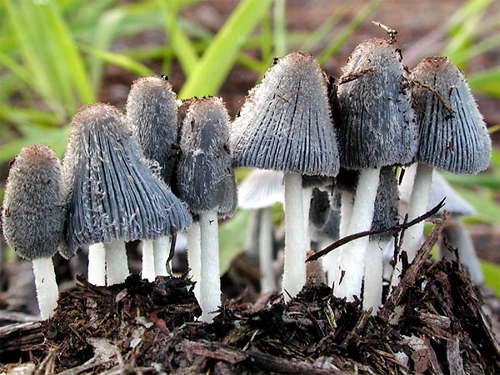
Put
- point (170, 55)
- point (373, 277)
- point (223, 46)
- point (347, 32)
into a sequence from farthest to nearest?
point (170, 55)
point (347, 32)
point (223, 46)
point (373, 277)

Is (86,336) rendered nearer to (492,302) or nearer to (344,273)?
(344,273)

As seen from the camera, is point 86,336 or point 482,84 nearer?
point 86,336

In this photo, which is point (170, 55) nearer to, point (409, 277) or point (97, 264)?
point (97, 264)

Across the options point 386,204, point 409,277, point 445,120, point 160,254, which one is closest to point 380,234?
point 386,204

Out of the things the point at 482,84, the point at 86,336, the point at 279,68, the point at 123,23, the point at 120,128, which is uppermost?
the point at 123,23

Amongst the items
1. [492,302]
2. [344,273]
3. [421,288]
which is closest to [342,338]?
[344,273]

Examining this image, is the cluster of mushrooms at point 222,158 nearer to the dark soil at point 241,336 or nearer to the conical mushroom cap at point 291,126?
the conical mushroom cap at point 291,126

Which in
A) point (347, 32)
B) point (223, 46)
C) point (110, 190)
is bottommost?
point (110, 190)
